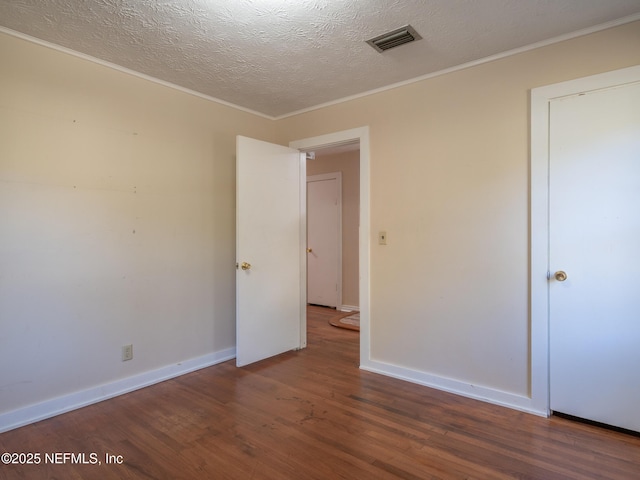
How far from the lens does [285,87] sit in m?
3.05

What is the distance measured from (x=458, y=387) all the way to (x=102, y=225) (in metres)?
2.86

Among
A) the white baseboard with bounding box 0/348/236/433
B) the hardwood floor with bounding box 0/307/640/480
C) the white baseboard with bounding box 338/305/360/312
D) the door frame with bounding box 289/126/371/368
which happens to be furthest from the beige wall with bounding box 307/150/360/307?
the hardwood floor with bounding box 0/307/640/480

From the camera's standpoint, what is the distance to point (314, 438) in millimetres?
2078

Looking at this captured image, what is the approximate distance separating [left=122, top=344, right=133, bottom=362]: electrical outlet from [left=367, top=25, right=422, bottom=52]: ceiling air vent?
276cm

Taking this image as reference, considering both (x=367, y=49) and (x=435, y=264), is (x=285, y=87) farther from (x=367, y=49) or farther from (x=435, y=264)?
(x=435, y=264)

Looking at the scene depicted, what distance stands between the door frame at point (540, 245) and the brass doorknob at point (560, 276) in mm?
53

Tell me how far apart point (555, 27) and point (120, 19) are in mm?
2557

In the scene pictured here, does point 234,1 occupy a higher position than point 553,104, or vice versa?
point 234,1

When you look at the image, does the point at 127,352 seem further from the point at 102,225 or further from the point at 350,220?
the point at 350,220

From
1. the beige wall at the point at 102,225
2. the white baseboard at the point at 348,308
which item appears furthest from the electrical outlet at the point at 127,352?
the white baseboard at the point at 348,308

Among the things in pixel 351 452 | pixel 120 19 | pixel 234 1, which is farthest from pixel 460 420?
pixel 120 19

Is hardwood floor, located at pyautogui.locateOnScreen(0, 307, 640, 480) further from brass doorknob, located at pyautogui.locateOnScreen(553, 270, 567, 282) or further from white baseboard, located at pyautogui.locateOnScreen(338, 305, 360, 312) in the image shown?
white baseboard, located at pyautogui.locateOnScreen(338, 305, 360, 312)

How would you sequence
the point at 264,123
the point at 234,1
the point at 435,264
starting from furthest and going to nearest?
the point at 264,123 → the point at 435,264 → the point at 234,1

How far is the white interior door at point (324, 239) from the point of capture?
5.71 metres
